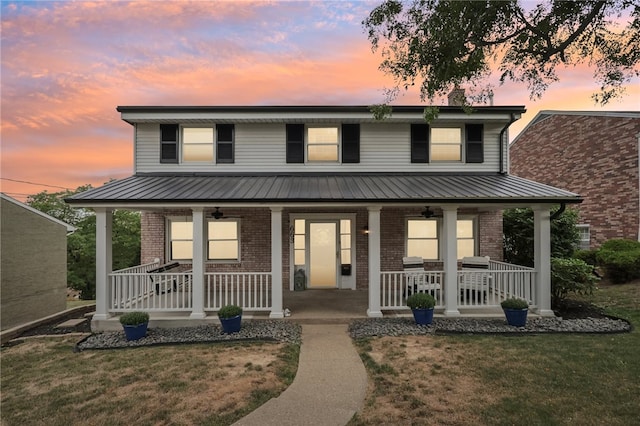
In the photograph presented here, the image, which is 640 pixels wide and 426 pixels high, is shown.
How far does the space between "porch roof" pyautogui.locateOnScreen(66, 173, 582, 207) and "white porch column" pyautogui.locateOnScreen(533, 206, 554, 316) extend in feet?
1.51

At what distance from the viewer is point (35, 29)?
9.19 m

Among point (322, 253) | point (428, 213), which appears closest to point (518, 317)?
point (428, 213)

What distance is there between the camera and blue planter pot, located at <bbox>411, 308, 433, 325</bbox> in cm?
688

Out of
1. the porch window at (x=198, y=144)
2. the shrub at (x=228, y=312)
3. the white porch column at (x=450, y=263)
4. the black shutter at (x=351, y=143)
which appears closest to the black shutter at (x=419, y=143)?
the black shutter at (x=351, y=143)

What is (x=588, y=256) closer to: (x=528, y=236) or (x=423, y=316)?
(x=528, y=236)

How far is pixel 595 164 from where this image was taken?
1434 cm

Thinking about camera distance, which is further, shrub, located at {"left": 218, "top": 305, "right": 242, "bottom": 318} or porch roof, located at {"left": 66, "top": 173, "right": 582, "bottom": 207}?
porch roof, located at {"left": 66, "top": 173, "right": 582, "bottom": 207}

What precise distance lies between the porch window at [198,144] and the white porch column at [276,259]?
4.40 meters

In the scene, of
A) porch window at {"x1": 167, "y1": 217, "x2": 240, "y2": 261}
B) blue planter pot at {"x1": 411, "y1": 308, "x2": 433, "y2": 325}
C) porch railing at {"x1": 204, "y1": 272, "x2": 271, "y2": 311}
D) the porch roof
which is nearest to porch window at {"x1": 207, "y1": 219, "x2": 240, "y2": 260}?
porch window at {"x1": 167, "y1": 217, "x2": 240, "y2": 261}

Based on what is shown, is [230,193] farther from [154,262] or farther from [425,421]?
[425,421]

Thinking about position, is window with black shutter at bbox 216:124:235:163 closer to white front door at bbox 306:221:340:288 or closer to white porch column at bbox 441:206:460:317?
white front door at bbox 306:221:340:288

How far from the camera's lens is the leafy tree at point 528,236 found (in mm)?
10844

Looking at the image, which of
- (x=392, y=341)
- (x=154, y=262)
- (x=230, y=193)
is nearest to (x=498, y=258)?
(x=392, y=341)

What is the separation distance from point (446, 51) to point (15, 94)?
1566 cm
